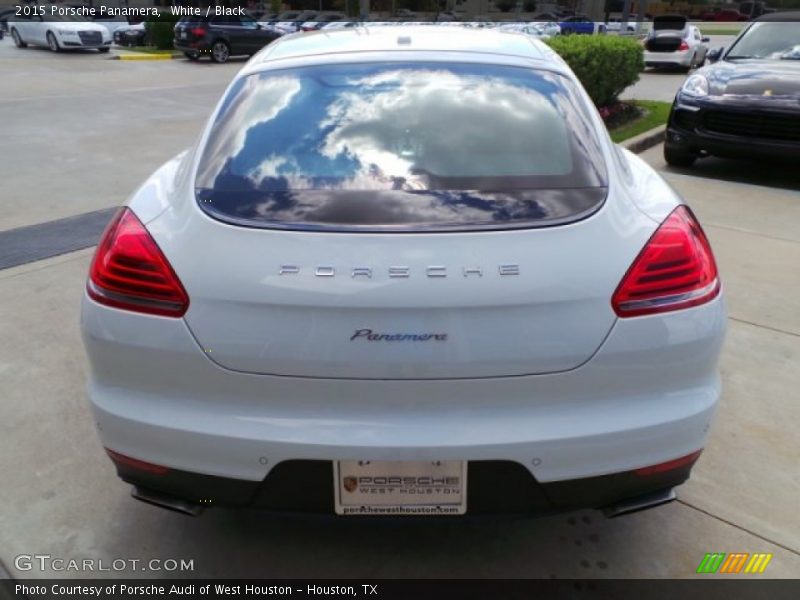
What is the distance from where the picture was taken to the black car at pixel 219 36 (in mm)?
22812

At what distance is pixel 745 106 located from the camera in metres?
6.91

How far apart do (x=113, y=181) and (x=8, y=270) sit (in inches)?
104

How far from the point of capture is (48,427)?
301 centimetres

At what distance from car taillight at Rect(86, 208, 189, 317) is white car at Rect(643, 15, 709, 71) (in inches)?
796

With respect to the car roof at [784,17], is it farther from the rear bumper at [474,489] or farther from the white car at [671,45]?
the white car at [671,45]

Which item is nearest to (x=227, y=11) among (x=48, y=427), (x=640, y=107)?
(x=640, y=107)

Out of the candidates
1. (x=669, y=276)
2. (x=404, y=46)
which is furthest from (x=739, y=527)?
(x=404, y=46)

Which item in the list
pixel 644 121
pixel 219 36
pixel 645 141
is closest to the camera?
pixel 645 141

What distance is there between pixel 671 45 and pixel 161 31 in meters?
18.6

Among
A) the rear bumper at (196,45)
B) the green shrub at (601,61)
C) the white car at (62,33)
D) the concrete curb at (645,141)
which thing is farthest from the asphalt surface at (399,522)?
the white car at (62,33)

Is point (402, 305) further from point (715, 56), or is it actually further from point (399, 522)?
point (715, 56)

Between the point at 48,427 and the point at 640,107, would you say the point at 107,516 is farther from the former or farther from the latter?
the point at 640,107

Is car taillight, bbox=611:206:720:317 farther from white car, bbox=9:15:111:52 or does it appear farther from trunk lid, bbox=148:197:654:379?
white car, bbox=9:15:111:52

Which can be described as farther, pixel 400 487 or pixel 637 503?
pixel 637 503
